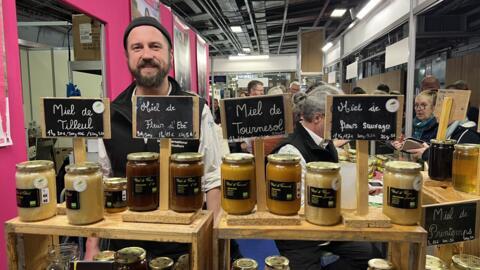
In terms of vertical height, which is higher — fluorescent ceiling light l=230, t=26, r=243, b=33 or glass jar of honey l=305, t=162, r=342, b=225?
fluorescent ceiling light l=230, t=26, r=243, b=33

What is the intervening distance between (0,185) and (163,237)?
151 centimetres

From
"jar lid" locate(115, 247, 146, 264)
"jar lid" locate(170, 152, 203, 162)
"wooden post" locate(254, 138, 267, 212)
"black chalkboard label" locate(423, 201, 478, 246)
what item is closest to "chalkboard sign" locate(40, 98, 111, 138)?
"jar lid" locate(170, 152, 203, 162)

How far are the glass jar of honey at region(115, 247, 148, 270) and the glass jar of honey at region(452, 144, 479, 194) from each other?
3.67 ft

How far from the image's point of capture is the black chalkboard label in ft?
3.91

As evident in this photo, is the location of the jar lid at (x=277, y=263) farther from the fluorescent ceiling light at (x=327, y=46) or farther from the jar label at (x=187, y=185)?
the fluorescent ceiling light at (x=327, y=46)

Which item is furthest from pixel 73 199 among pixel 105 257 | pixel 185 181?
pixel 185 181

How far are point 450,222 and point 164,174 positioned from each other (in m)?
0.94

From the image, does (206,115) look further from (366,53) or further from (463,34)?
(366,53)

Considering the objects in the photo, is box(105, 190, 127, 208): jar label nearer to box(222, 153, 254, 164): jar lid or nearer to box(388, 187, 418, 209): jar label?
box(222, 153, 254, 164): jar lid

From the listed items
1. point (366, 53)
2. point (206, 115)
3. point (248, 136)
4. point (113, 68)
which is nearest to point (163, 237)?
point (248, 136)

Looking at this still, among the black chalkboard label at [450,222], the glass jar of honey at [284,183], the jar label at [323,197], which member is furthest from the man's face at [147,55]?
the black chalkboard label at [450,222]

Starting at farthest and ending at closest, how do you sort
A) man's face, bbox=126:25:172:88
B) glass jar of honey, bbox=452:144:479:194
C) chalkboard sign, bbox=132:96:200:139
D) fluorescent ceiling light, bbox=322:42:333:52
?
fluorescent ceiling light, bbox=322:42:333:52 → man's face, bbox=126:25:172:88 → glass jar of honey, bbox=452:144:479:194 → chalkboard sign, bbox=132:96:200:139

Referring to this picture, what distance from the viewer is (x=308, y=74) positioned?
33.9ft

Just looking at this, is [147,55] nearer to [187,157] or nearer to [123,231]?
[187,157]
